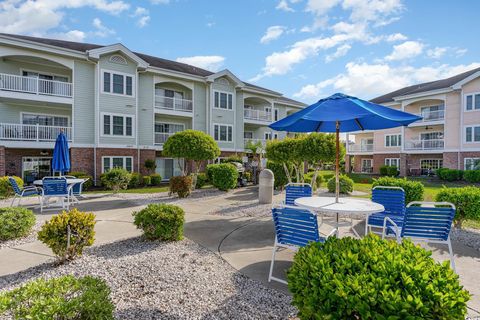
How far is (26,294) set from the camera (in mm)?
2420

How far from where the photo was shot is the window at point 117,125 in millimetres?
19706

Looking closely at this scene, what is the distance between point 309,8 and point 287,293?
928 centimetres

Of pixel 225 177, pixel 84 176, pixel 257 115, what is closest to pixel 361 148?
pixel 257 115

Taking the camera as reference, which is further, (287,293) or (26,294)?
(287,293)

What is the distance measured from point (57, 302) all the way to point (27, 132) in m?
19.6

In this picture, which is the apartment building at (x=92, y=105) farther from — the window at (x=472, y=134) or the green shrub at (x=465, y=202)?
the window at (x=472, y=134)

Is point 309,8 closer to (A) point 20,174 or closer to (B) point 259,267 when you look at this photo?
(B) point 259,267

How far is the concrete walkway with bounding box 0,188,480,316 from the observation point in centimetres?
450

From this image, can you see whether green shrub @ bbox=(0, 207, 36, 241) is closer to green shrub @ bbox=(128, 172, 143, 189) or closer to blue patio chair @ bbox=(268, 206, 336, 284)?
blue patio chair @ bbox=(268, 206, 336, 284)

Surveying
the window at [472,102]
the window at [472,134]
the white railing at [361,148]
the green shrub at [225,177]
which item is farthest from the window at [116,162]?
the window at [472,102]

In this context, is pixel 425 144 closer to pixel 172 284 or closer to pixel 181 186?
pixel 181 186

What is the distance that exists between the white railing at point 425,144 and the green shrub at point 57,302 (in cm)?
3413

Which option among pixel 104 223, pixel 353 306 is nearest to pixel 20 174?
pixel 104 223

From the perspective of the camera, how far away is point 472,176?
2342 centimetres
